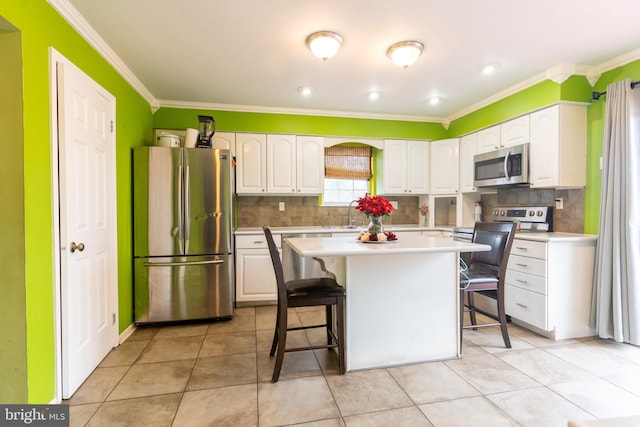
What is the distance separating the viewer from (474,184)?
3953 mm

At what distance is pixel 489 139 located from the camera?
3756 millimetres

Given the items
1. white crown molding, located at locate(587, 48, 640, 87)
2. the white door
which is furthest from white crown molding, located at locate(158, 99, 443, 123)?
white crown molding, located at locate(587, 48, 640, 87)

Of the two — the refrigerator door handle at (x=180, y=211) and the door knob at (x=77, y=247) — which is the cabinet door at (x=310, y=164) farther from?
the door knob at (x=77, y=247)

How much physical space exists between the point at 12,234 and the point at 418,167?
13.7 ft

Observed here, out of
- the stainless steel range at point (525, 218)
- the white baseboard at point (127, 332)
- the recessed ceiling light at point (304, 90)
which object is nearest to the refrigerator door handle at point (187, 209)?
the white baseboard at point (127, 332)

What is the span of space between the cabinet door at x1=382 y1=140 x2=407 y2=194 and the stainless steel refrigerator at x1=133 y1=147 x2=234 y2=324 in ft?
7.07

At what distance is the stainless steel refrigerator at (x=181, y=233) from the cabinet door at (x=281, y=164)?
2.87 feet

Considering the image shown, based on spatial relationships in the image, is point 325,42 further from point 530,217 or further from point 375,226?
point 530,217

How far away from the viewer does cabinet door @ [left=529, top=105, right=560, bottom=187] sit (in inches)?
117

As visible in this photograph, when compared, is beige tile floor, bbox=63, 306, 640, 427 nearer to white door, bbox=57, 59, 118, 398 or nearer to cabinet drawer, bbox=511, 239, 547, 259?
white door, bbox=57, 59, 118, 398

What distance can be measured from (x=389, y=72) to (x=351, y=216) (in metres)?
2.04

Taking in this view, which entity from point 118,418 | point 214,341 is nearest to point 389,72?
point 214,341

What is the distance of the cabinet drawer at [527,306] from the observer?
2744 millimetres

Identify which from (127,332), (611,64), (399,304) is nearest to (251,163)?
(127,332)
